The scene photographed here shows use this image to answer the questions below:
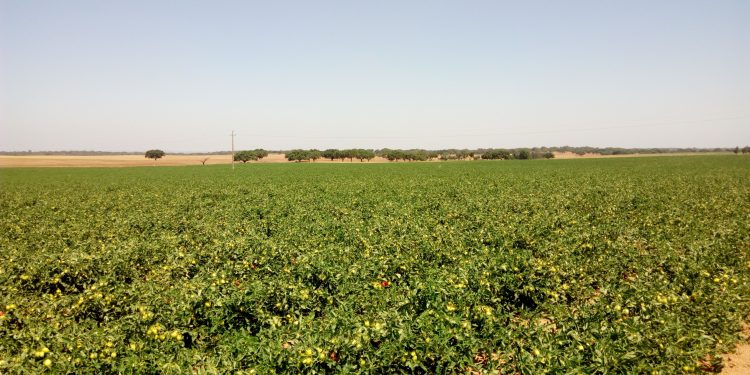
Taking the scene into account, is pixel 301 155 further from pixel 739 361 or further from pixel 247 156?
pixel 739 361

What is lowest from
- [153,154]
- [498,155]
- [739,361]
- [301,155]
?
[739,361]

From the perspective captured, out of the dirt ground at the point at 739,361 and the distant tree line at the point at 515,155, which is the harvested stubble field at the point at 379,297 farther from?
the distant tree line at the point at 515,155

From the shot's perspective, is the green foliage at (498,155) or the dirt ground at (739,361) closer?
the dirt ground at (739,361)

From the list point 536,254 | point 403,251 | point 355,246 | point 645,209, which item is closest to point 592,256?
point 536,254

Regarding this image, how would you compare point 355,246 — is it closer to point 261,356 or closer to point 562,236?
point 261,356

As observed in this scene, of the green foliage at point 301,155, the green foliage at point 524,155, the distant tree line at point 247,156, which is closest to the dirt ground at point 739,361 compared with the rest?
the green foliage at point 301,155

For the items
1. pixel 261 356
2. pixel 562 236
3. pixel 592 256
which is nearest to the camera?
pixel 261 356

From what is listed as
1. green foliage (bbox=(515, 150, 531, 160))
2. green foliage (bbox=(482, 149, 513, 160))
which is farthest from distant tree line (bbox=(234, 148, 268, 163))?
green foliage (bbox=(515, 150, 531, 160))

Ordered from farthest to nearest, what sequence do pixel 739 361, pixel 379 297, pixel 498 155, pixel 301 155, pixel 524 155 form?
pixel 301 155
pixel 498 155
pixel 524 155
pixel 379 297
pixel 739 361

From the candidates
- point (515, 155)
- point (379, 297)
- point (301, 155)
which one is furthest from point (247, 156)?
point (379, 297)

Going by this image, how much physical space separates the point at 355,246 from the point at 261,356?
536cm

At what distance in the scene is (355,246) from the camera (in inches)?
393

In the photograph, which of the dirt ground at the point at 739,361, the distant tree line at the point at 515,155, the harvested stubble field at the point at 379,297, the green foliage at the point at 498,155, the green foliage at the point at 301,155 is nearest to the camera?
the harvested stubble field at the point at 379,297

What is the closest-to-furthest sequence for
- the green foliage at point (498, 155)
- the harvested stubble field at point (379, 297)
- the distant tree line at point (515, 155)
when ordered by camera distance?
the harvested stubble field at point (379, 297) < the distant tree line at point (515, 155) < the green foliage at point (498, 155)
